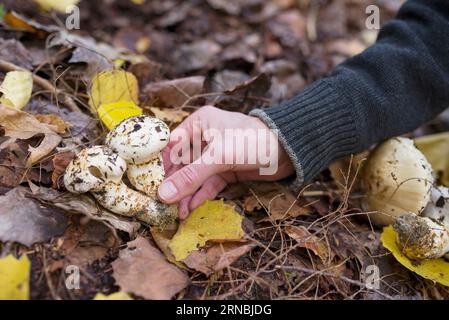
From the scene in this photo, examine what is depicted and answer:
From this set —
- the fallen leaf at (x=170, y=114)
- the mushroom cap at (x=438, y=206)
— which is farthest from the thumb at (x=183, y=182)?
the mushroom cap at (x=438, y=206)

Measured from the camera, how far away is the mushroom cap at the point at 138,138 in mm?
1680

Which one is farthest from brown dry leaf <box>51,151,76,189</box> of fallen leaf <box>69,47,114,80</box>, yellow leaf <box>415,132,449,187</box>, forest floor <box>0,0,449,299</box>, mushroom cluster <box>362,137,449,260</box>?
yellow leaf <box>415,132,449,187</box>

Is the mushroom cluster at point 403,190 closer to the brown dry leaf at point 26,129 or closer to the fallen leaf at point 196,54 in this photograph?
the brown dry leaf at point 26,129

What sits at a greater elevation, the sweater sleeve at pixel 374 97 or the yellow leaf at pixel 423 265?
the sweater sleeve at pixel 374 97

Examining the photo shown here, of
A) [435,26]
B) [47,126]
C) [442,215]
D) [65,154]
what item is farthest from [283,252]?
[435,26]

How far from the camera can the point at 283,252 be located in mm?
1839

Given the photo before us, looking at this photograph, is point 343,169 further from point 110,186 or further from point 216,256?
point 110,186

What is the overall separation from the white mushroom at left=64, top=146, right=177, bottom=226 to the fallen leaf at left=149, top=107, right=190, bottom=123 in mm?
558

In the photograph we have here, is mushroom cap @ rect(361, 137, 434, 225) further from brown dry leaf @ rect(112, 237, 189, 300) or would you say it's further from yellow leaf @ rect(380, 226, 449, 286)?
brown dry leaf @ rect(112, 237, 189, 300)

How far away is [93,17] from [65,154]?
6.92 ft

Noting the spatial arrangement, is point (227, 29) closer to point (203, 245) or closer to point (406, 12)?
point (406, 12)

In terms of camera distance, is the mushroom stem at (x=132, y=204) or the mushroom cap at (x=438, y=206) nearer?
the mushroom stem at (x=132, y=204)

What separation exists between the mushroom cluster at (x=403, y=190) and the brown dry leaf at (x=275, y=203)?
35cm

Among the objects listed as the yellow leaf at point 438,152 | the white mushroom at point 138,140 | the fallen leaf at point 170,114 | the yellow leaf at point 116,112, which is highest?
the white mushroom at point 138,140
